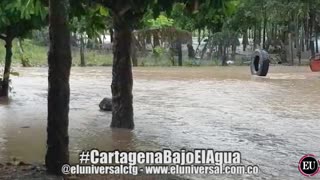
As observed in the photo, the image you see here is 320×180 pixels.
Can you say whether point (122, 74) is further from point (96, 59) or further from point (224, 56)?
point (224, 56)

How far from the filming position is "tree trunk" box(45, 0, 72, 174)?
6.75 metres

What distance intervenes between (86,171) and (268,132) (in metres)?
6.23

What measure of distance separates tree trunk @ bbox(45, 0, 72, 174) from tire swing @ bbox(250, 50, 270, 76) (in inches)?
872

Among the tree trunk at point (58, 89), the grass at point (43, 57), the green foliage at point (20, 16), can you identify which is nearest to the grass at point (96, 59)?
the grass at point (43, 57)

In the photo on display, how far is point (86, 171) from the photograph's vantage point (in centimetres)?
666

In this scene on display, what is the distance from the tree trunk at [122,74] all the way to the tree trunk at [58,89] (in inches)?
181

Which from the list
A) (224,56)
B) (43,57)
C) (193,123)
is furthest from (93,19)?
(43,57)

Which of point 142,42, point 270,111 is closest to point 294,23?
point 142,42

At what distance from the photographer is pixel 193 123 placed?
13.1 metres

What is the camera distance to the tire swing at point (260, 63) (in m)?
28.1

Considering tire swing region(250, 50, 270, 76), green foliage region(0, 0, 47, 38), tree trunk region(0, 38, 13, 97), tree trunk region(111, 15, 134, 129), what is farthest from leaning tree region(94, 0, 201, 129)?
tire swing region(250, 50, 270, 76)

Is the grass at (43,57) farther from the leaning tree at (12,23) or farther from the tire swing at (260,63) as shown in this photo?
the leaning tree at (12,23)

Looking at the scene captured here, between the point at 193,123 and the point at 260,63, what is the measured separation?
1621 cm

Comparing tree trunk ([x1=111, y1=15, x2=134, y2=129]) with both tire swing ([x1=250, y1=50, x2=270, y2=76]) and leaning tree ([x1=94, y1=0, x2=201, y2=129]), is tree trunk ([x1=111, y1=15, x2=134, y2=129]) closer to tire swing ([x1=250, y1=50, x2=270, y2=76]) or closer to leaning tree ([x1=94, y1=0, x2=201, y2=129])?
leaning tree ([x1=94, y1=0, x2=201, y2=129])
